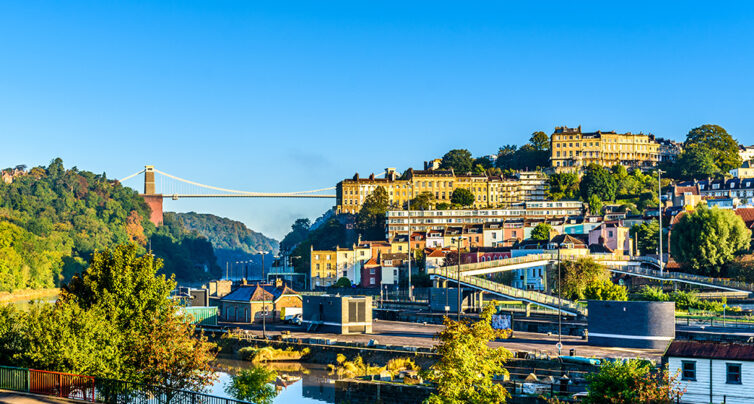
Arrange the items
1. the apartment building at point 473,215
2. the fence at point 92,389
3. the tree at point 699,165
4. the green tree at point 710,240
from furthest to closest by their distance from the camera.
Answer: the tree at point 699,165 → the apartment building at point 473,215 → the green tree at point 710,240 → the fence at point 92,389

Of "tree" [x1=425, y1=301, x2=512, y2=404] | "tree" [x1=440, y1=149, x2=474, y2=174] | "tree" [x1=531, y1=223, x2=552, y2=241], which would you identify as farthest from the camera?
"tree" [x1=440, y1=149, x2=474, y2=174]

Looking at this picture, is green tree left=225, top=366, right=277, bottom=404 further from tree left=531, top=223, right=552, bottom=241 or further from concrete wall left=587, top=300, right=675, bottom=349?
tree left=531, top=223, right=552, bottom=241

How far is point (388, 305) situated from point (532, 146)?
91.1 m

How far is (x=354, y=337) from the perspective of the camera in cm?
5200

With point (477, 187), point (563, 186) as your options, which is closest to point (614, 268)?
point (563, 186)

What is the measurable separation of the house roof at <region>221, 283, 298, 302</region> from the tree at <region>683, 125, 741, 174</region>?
298 ft

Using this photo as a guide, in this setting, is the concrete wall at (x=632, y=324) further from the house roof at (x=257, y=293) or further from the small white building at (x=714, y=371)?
the house roof at (x=257, y=293)

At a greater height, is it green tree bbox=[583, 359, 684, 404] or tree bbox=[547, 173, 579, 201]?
tree bbox=[547, 173, 579, 201]

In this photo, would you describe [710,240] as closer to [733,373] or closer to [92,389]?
[733,373]

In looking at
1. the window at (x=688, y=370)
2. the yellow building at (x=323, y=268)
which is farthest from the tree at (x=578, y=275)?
the window at (x=688, y=370)

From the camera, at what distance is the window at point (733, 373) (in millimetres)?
29016

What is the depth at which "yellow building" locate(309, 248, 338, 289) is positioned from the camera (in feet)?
354

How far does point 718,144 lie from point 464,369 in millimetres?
125917

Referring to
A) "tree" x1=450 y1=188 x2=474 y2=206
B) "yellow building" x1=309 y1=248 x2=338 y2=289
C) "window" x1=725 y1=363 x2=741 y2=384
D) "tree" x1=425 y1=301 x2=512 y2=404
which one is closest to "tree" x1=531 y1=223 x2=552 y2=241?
"yellow building" x1=309 y1=248 x2=338 y2=289
